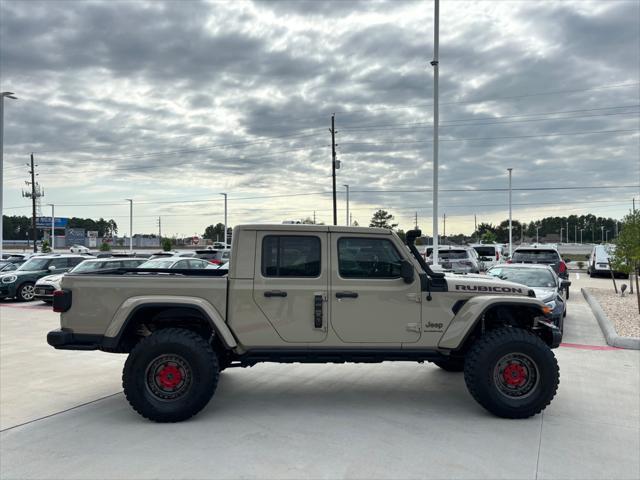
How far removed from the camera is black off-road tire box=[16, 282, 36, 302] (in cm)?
1705

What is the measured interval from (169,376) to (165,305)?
0.71 meters

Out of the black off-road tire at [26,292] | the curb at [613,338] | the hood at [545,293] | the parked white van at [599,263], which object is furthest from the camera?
the parked white van at [599,263]

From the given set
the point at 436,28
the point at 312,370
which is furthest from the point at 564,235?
the point at 312,370

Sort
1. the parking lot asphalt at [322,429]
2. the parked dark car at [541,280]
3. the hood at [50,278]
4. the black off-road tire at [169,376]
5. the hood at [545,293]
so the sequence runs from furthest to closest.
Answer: the hood at [50,278] < the parked dark car at [541,280] < the hood at [545,293] < the black off-road tire at [169,376] < the parking lot asphalt at [322,429]

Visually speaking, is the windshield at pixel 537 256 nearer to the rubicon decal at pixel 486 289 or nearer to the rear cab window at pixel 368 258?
the rubicon decal at pixel 486 289

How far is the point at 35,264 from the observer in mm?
18078

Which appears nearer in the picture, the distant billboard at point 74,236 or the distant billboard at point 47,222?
the distant billboard at point 47,222

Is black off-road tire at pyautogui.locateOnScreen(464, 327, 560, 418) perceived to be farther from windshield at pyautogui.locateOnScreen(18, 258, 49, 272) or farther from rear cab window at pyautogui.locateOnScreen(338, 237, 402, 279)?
windshield at pyautogui.locateOnScreen(18, 258, 49, 272)

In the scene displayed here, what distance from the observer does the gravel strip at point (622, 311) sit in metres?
10.5

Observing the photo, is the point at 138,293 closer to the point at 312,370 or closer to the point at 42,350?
the point at 312,370

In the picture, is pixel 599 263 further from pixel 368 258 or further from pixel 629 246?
pixel 368 258

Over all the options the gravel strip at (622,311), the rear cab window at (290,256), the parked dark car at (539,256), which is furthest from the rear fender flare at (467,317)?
the parked dark car at (539,256)

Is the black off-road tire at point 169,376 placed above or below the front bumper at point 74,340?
below

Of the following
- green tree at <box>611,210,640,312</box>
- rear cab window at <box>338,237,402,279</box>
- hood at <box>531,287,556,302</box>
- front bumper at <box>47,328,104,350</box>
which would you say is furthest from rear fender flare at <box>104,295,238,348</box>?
green tree at <box>611,210,640,312</box>
